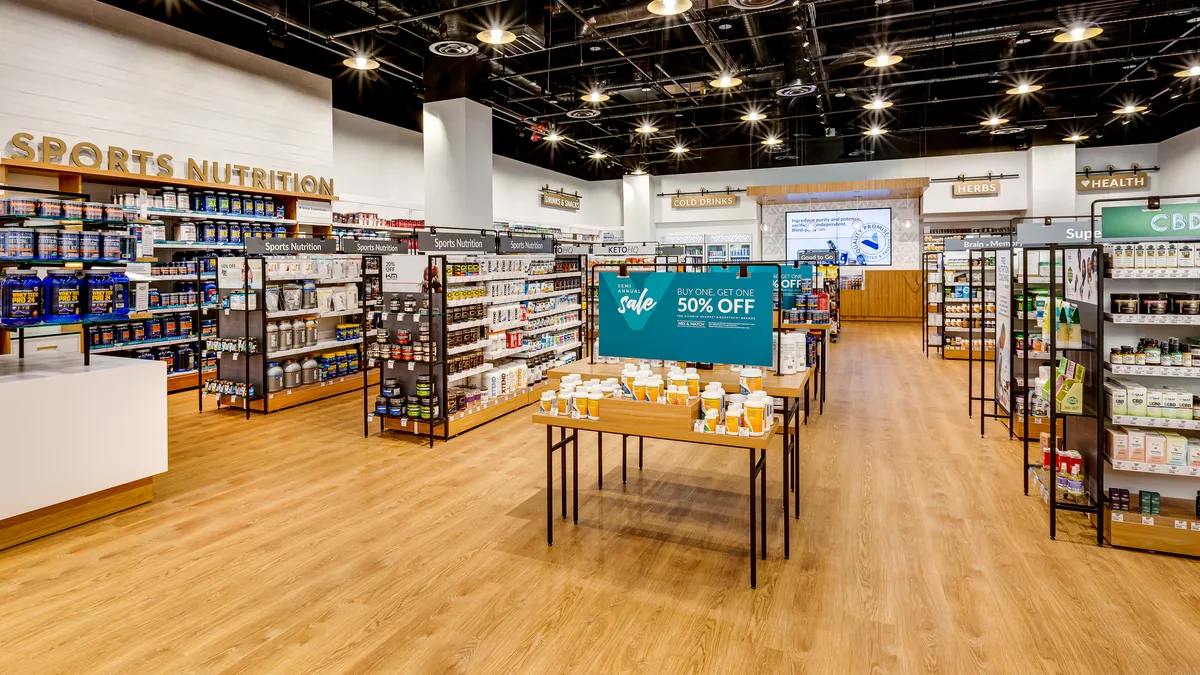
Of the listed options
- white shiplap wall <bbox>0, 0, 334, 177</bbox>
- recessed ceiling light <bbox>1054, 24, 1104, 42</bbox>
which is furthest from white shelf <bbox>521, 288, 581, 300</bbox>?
recessed ceiling light <bbox>1054, 24, 1104, 42</bbox>

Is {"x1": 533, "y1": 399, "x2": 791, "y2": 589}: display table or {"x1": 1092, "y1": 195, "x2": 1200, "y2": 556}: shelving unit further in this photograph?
{"x1": 1092, "y1": 195, "x2": 1200, "y2": 556}: shelving unit

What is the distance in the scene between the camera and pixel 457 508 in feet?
14.3

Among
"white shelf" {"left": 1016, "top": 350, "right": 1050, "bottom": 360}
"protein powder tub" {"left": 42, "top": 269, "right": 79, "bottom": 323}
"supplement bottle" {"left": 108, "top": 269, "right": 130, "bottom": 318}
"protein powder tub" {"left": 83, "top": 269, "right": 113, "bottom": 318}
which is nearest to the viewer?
"protein powder tub" {"left": 42, "top": 269, "right": 79, "bottom": 323}

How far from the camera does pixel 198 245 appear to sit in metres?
8.08

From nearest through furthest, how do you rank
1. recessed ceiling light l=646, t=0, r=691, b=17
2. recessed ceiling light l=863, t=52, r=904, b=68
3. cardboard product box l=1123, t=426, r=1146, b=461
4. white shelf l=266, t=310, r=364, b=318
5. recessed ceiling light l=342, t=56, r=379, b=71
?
cardboard product box l=1123, t=426, r=1146, b=461 → recessed ceiling light l=646, t=0, r=691, b=17 → white shelf l=266, t=310, r=364, b=318 → recessed ceiling light l=342, t=56, r=379, b=71 → recessed ceiling light l=863, t=52, r=904, b=68

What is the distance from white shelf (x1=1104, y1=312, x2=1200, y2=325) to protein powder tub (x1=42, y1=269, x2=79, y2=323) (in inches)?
250

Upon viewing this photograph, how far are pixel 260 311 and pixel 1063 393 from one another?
7.30m

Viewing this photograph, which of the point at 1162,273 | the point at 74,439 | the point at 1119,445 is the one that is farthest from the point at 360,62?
the point at 1119,445

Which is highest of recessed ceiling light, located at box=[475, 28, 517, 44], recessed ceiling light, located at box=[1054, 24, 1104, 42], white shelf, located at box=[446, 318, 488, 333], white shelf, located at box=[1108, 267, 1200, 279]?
recessed ceiling light, located at box=[1054, 24, 1104, 42]

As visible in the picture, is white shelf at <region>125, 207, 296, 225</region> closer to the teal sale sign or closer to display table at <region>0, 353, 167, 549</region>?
display table at <region>0, 353, 167, 549</region>

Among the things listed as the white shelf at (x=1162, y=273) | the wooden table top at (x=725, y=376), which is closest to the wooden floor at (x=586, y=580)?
the wooden table top at (x=725, y=376)

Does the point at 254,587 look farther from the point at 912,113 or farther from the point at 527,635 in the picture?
the point at 912,113

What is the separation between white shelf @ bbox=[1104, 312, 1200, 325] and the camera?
348 cm

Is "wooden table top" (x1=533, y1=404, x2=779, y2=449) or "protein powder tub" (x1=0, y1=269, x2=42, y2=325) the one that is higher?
"protein powder tub" (x1=0, y1=269, x2=42, y2=325)
